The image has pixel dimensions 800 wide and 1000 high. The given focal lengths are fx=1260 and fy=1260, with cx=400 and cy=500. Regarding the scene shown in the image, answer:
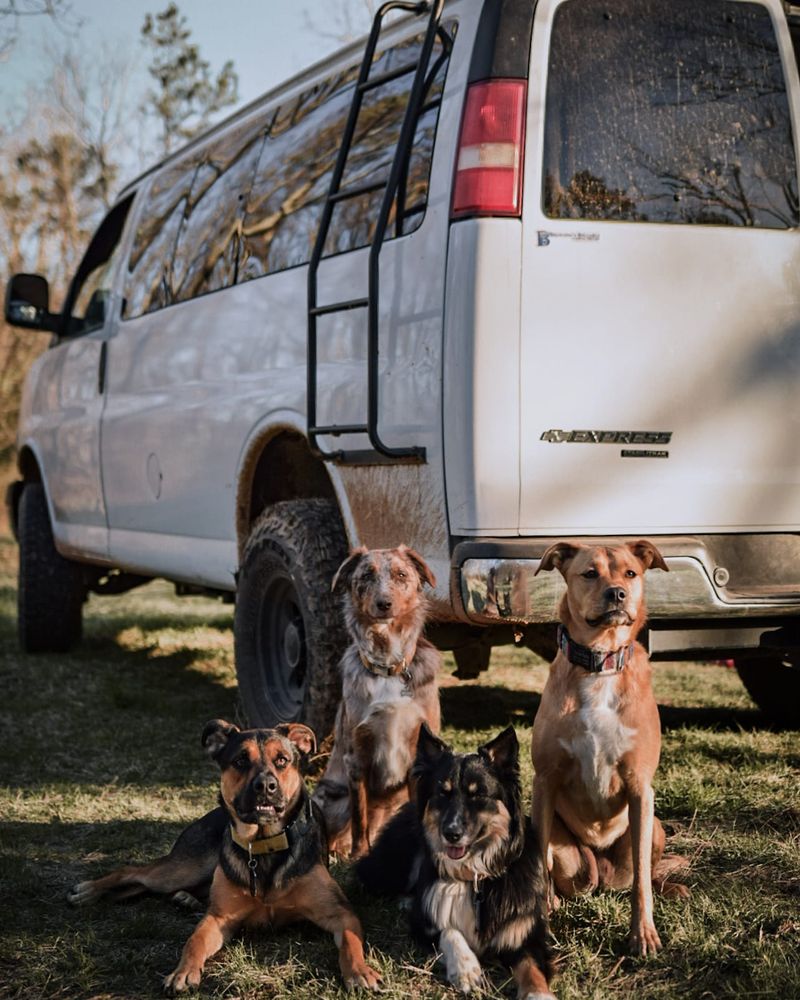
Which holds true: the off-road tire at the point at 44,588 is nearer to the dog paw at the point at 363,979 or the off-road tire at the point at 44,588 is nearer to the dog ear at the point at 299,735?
the dog ear at the point at 299,735

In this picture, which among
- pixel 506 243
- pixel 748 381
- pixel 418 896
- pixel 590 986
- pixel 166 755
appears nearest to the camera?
pixel 590 986

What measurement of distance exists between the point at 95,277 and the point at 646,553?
528 centimetres

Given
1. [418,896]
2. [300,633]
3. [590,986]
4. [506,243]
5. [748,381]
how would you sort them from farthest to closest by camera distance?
[300,633], [748,381], [506,243], [418,896], [590,986]

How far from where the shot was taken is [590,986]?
3.08 meters

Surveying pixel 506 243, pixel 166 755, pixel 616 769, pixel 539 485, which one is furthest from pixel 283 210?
pixel 616 769

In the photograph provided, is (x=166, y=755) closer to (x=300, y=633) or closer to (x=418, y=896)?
(x=300, y=633)

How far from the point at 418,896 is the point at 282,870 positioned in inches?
15.6

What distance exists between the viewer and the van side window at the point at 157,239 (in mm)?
6801

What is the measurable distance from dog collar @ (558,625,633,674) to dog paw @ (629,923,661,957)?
686 millimetres

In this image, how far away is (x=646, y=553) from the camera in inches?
148

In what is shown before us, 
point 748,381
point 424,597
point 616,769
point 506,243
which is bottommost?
point 616,769

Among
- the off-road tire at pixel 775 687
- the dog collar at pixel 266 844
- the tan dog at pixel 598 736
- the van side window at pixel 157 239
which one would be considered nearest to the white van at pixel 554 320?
the tan dog at pixel 598 736

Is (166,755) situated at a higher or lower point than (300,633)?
lower

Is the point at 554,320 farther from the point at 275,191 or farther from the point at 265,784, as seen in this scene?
the point at 275,191
